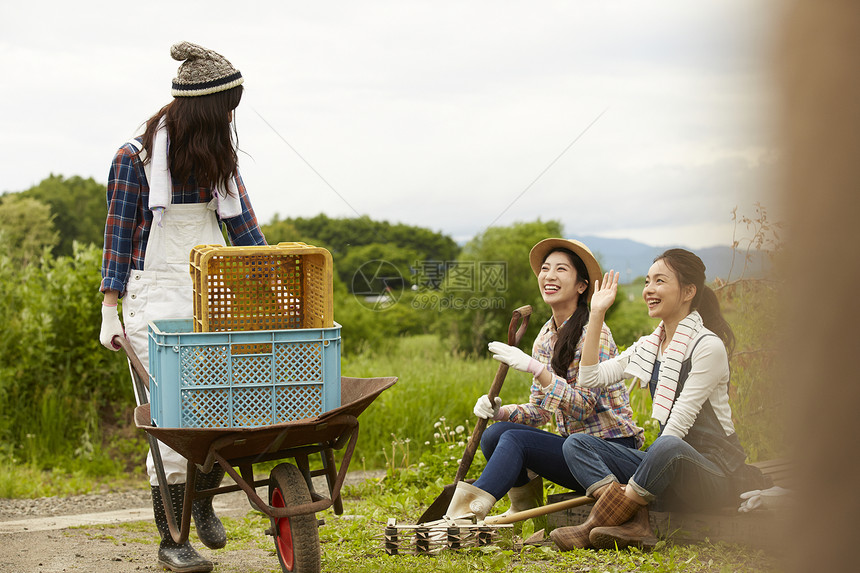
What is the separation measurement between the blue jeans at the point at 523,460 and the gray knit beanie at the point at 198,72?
1900mm

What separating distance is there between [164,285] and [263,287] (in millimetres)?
557

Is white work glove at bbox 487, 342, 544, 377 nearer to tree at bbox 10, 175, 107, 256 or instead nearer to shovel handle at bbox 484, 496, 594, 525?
shovel handle at bbox 484, 496, 594, 525

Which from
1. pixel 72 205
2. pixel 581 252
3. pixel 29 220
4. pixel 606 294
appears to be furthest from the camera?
pixel 72 205

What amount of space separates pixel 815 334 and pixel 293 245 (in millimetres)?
2748

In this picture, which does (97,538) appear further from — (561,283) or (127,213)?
(561,283)

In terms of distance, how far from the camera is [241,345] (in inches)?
113

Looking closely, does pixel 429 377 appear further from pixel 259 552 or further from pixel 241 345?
pixel 241 345

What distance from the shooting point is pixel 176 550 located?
337 centimetres

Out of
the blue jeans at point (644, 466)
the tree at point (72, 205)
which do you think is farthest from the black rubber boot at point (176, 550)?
the tree at point (72, 205)

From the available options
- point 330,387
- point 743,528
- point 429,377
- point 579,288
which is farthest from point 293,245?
point 429,377

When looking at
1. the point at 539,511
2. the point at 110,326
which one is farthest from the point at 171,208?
the point at 539,511

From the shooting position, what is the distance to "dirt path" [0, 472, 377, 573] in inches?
138

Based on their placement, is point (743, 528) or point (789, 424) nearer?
point (789, 424)

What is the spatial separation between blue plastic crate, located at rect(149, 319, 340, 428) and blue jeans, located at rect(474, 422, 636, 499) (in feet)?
2.73
